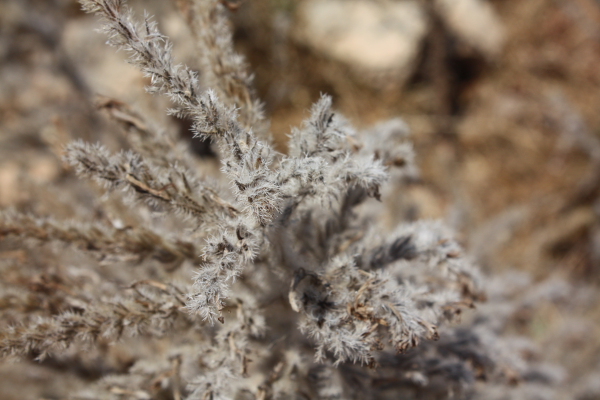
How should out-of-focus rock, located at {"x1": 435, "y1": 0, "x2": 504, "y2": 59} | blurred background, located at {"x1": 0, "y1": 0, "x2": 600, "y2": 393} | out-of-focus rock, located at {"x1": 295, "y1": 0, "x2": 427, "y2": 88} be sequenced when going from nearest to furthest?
blurred background, located at {"x1": 0, "y1": 0, "x2": 600, "y2": 393}, out-of-focus rock, located at {"x1": 295, "y1": 0, "x2": 427, "y2": 88}, out-of-focus rock, located at {"x1": 435, "y1": 0, "x2": 504, "y2": 59}

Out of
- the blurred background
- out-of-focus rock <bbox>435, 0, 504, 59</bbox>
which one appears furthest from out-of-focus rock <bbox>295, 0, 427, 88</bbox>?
out-of-focus rock <bbox>435, 0, 504, 59</bbox>

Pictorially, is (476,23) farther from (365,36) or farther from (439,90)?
(365,36)

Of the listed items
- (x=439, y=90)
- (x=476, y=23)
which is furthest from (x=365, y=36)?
(x=476, y=23)

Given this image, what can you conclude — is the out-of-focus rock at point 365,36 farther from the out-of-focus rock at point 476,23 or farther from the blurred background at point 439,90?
the out-of-focus rock at point 476,23

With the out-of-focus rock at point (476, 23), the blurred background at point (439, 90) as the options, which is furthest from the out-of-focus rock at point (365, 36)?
the out-of-focus rock at point (476, 23)

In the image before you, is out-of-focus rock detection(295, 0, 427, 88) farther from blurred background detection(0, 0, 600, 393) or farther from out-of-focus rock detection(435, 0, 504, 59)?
out-of-focus rock detection(435, 0, 504, 59)

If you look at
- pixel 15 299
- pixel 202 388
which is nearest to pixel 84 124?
pixel 15 299

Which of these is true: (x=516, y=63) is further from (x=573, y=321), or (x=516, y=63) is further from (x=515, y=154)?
(x=573, y=321)
